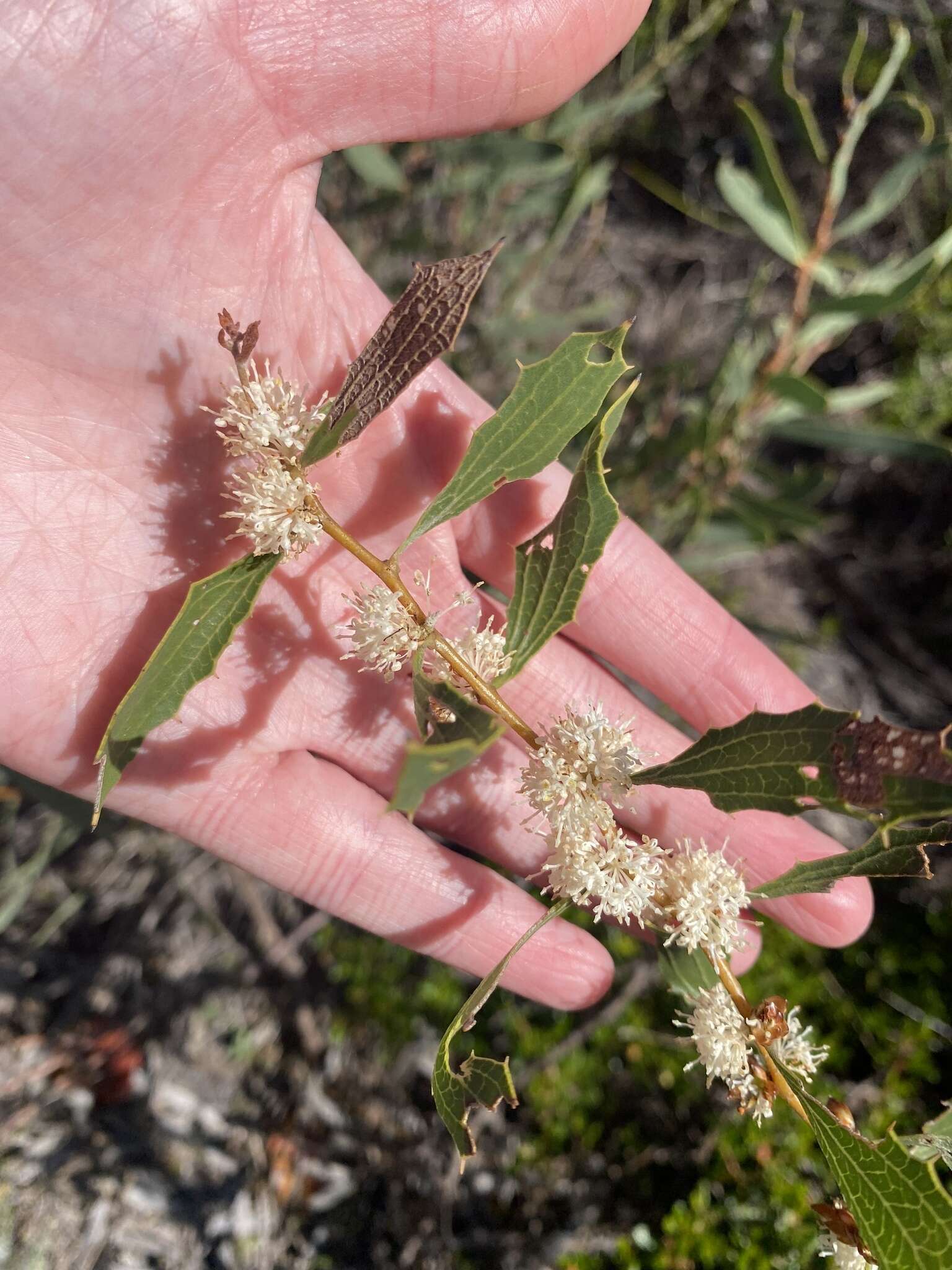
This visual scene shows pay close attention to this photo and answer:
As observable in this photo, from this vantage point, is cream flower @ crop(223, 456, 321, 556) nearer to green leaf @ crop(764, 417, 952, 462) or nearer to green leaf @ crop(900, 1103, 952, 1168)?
green leaf @ crop(900, 1103, 952, 1168)

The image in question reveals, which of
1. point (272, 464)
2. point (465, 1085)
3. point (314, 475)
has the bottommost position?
point (465, 1085)

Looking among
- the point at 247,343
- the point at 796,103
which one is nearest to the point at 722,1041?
the point at 247,343

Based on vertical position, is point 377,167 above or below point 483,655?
above

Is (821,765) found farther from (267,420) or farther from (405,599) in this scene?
(267,420)

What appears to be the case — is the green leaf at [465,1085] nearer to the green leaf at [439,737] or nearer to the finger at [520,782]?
the green leaf at [439,737]

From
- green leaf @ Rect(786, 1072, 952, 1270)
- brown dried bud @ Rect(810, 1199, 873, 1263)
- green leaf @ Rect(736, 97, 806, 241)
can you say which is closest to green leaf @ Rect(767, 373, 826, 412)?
green leaf @ Rect(736, 97, 806, 241)

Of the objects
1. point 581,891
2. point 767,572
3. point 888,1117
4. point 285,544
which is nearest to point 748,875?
point 581,891
